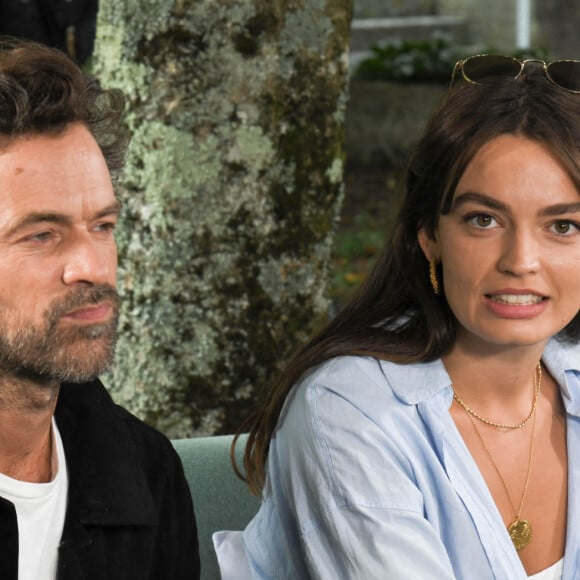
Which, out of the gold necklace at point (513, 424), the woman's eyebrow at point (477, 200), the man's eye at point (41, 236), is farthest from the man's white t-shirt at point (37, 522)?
the woman's eyebrow at point (477, 200)

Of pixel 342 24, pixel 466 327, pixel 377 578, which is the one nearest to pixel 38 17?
pixel 342 24

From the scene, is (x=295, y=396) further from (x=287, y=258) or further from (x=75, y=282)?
(x=287, y=258)

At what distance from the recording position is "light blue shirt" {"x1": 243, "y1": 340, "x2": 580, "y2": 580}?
95.3 inches

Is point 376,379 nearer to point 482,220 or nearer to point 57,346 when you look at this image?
point 482,220

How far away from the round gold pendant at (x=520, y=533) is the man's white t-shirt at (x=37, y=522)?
1.00 meters

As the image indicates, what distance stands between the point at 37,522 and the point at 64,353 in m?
0.36

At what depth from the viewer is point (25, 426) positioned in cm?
231

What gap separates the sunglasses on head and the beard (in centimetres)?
101

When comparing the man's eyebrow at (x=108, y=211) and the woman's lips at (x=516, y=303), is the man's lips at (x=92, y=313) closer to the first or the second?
the man's eyebrow at (x=108, y=211)

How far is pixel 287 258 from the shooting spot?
11.9 feet

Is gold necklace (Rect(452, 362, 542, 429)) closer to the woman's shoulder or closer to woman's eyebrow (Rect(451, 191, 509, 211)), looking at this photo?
the woman's shoulder

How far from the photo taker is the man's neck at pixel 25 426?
2.25 metres

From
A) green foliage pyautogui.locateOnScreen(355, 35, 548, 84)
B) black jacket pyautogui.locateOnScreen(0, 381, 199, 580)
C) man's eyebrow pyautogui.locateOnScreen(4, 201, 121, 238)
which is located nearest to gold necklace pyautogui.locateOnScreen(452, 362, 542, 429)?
black jacket pyautogui.locateOnScreen(0, 381, 199, 580)

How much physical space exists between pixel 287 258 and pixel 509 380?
A: 1036 millimetres
